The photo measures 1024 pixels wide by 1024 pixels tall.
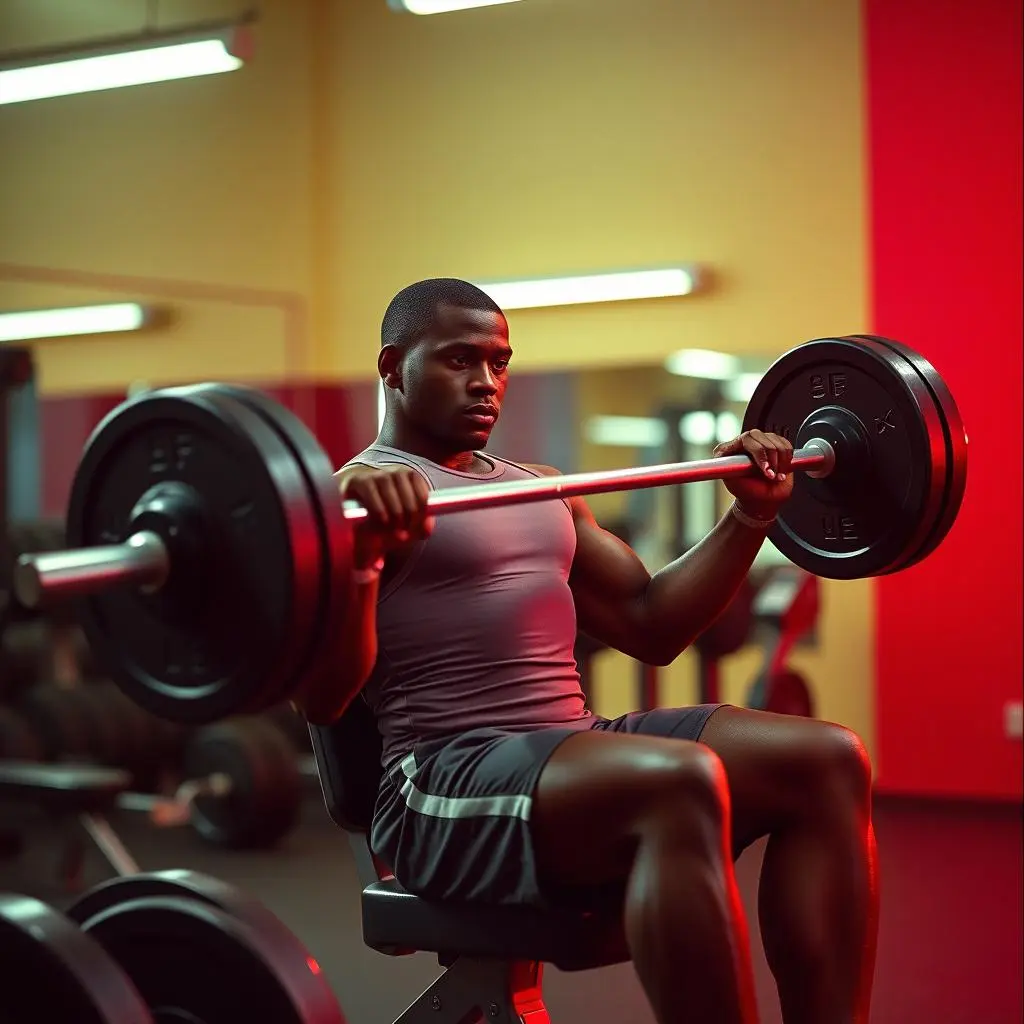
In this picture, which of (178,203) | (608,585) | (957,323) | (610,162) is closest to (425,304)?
(608,585)

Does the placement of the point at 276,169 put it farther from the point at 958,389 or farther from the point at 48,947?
the point at 48,947

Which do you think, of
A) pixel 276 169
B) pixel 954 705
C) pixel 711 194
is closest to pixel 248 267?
pixel 276 169

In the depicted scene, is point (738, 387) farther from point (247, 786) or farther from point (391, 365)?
point (391, 365)

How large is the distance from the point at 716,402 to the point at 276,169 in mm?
2132

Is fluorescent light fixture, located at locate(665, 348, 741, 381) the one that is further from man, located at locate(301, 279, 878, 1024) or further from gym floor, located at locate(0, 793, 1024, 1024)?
man, located at locate(301, 279, 878, 1024)

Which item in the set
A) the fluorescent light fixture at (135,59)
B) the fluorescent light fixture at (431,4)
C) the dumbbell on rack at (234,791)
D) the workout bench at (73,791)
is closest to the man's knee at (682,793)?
the workout bench at (73,791)

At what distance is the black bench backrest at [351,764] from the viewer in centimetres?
180

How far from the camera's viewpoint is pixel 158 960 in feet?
5.98

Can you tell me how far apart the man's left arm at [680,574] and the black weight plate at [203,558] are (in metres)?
0.68

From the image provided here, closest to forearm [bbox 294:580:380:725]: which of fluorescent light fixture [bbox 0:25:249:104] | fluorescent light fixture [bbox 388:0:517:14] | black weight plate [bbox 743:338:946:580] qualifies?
black weight plate [bbox 743:338:946:580]

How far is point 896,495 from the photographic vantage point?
196cm

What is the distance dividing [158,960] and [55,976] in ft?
0.76

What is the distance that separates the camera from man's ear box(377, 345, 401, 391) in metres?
1.82

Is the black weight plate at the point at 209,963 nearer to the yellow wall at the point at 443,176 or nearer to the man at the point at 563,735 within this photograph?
the man at the point at 563,735
